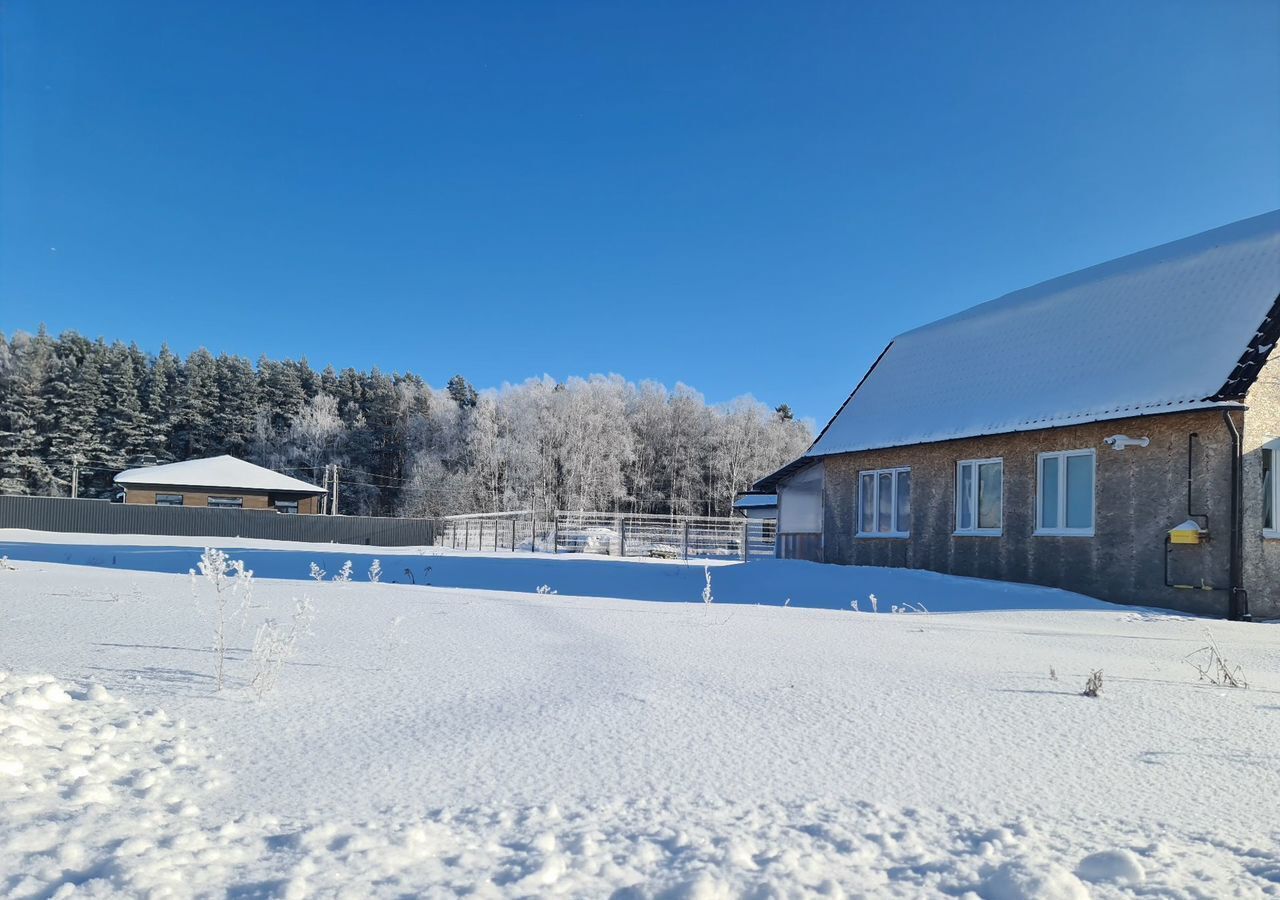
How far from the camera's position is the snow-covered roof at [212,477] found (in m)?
39.9

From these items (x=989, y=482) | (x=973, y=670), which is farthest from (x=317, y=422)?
(x=973, y=670)

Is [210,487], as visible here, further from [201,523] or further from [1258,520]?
[1258,520]

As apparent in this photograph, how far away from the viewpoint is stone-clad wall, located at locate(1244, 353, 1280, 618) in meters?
10.4

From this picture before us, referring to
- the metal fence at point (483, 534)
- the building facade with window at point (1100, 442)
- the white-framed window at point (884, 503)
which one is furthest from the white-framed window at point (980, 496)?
the metal fence at point (483, 534)

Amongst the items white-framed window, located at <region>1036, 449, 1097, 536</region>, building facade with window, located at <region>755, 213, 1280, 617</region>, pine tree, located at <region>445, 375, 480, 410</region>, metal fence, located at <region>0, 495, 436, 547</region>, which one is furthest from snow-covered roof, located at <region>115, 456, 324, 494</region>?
white-framed window, located at <region>1036, 449, 1097, 536</region>

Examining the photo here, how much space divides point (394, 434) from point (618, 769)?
60.8 metres

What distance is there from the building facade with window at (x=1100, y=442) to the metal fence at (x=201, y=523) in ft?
73.7

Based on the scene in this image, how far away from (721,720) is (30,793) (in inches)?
106

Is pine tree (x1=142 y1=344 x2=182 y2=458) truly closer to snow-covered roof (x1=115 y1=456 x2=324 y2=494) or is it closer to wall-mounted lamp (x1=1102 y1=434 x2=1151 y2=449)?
snow-covered roof (x1=115 y1=456 x2=324 y2=494)

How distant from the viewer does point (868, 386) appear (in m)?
18.5

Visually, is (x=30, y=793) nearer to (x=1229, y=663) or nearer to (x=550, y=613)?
(x=550, y=613)

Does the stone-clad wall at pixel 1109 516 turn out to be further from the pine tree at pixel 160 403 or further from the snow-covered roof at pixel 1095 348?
the pine tree at pixel 160 403

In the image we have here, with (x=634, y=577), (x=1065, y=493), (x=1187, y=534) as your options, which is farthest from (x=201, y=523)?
(x=1187, y=534)

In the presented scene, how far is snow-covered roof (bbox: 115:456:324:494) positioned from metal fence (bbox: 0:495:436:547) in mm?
6777
